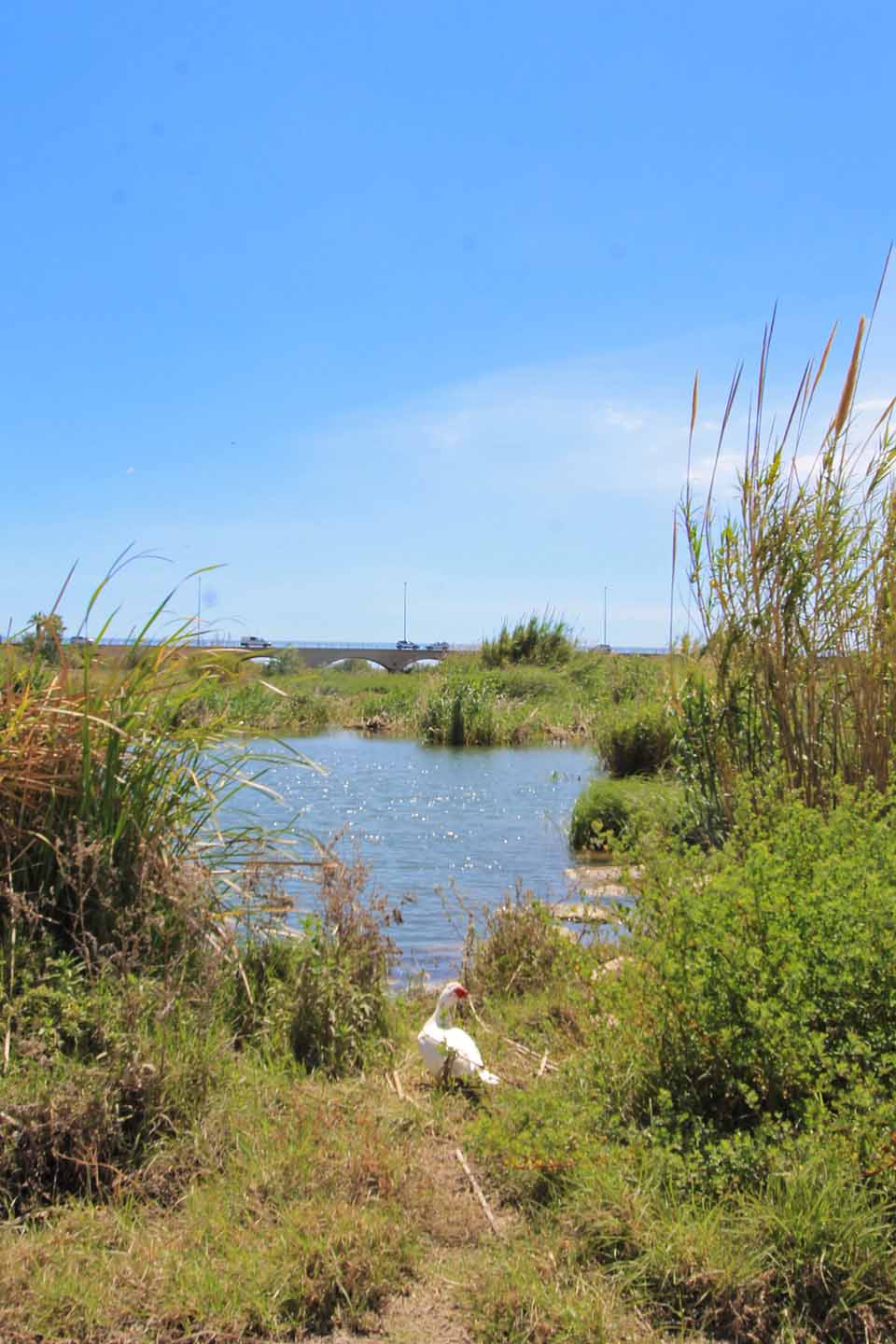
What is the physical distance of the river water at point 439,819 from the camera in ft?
25.5

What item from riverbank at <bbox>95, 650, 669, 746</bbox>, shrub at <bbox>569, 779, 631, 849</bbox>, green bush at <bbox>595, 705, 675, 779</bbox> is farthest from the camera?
riverbank at <bbox>95, 650, 669, 746</bbox>

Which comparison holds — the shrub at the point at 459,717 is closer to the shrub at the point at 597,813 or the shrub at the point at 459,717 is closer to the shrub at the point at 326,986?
the shrub at the point at 597,813

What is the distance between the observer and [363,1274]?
270 centimetres

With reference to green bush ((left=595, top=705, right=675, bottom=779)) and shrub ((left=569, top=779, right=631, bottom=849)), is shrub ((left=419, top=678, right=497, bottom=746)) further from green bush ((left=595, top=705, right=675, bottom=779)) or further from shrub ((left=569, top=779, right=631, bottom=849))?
shrub ((left=569, top=779, right=631, bottom=849))

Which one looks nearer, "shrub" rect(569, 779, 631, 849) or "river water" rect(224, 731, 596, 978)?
"river water" rect(224, 731, 596, 978)

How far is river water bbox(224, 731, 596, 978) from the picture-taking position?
7.78 meters

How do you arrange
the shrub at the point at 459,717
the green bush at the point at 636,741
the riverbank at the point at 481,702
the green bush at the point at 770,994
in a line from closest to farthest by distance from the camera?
the green bush at the point at 770,994
the green bush at the point at 636,741
the shrub at the point at 459,717
the riverbank at the point at 481,702

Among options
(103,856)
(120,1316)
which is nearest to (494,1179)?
(120,1316)

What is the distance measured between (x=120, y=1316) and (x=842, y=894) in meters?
2.12

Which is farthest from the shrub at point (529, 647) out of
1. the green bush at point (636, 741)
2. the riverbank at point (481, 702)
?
the green bush at point (636, 741)

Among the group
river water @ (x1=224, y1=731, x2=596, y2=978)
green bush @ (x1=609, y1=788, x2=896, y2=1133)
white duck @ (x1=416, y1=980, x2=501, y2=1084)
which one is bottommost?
river water @ (x1=224, y1=731, x2=596, y2=978)

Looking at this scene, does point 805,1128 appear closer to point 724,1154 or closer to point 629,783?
point 724,1154

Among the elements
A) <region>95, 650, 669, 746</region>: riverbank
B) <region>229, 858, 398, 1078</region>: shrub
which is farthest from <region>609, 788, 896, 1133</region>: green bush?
<region>95, 650, 669, 746</region>: riverbank

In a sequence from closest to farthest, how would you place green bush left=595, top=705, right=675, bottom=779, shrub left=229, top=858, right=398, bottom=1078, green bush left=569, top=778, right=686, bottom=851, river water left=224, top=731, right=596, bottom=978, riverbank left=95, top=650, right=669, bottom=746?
1. shrub left=229, top=858, right=398, bottom=1078
2. river water left=224, top=731, right=596, bottom=978
3. green bush left=569, top=778, right=686, bottom=851
4. green bush left=595, top=705, right=675, bottom=779
5. riverbank left=95, top=650, right=669, bottom=746
